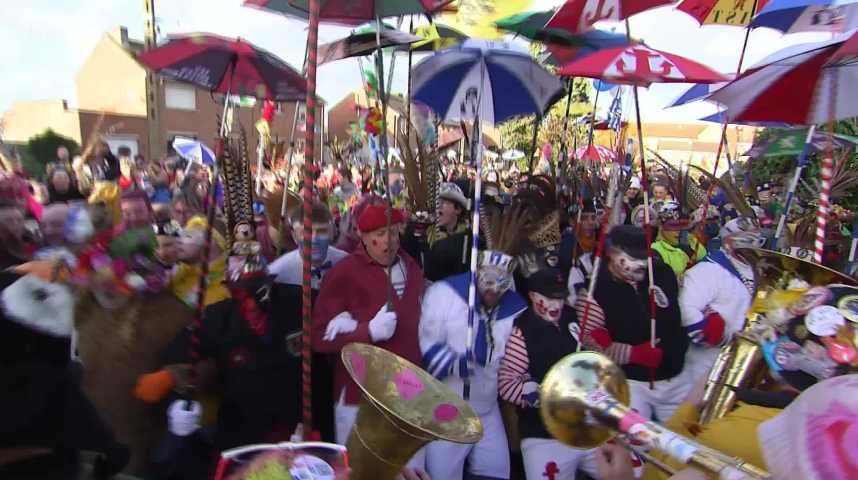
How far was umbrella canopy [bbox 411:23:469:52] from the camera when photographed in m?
5.40

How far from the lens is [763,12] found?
4.71m

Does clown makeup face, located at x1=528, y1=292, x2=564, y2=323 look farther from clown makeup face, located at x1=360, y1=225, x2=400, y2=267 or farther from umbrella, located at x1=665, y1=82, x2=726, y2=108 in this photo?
umbrella, located at x1=665, y1=82, x2=726, y2=108

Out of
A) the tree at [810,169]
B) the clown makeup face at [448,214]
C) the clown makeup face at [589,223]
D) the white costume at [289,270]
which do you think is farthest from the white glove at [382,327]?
the tree at [810,169]

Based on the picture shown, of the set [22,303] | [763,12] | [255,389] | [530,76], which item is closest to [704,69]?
Answer: [530,76]

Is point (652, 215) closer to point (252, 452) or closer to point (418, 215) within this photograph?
point (418, 215)

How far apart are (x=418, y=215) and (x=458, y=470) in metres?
3.58

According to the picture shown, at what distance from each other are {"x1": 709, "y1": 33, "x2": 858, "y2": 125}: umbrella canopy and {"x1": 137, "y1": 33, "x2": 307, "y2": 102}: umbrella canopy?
10.3ft

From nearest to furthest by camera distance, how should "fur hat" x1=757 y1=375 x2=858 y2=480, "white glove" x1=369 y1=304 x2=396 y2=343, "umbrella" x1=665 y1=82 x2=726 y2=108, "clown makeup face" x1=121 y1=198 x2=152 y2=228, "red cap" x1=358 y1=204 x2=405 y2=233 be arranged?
"fur hat" x1=757 y1=375 x2=858 y2=480, "white glove" x1=369 y1=304 x2=396 y2=343, "red cap" x1=358 y1=204 x2=405 y2=233, "clown makeup face" x1=121 y1=198 x2=152 y2=228, "umbrella" x1=665 y1=82 x2=726 y2=108

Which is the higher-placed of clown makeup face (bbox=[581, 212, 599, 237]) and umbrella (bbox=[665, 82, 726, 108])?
umbrella (bbox=[665, 82, 726, 108])

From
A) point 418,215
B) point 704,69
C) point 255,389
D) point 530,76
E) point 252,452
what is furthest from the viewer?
point 418,215

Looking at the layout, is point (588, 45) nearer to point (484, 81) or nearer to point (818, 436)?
point (484, 81)

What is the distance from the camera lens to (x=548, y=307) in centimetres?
303

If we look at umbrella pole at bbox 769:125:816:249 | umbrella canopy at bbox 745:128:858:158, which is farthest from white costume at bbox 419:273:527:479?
umbrella canopy at bbox 745:128:858:158

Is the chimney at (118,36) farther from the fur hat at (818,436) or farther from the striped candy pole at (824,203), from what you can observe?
the striped candy pole at (824,203)
